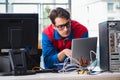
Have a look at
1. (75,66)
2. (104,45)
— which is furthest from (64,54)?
(104,45)

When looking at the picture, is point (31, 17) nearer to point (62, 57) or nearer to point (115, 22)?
point (62, 57)

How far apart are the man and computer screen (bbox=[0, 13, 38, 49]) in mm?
315

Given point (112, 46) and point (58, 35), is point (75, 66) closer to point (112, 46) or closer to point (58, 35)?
point (112, 46)

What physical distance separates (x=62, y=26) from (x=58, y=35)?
12 cm

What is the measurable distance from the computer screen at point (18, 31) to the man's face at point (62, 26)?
35cm

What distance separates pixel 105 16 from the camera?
473 centimetres

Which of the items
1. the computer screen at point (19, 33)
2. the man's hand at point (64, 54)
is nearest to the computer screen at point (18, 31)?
the computer screen at point (19, 33)

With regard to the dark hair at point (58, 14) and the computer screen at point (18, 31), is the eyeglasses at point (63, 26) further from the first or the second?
the computer screen at point (18, 31)

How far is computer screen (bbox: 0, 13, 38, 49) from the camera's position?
1.80m

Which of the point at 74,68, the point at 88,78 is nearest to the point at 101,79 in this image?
the point at 88,78

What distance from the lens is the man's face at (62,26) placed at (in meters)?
2.17

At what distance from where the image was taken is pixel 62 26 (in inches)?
86.0

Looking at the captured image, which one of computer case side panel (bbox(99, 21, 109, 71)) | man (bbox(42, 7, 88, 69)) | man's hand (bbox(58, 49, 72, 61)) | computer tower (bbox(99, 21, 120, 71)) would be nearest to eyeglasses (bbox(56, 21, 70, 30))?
man (bbox(42, 7, 88, 69))

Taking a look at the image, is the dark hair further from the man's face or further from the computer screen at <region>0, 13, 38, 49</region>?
the computer screen at <region>0, 13, 38, 49</region>
